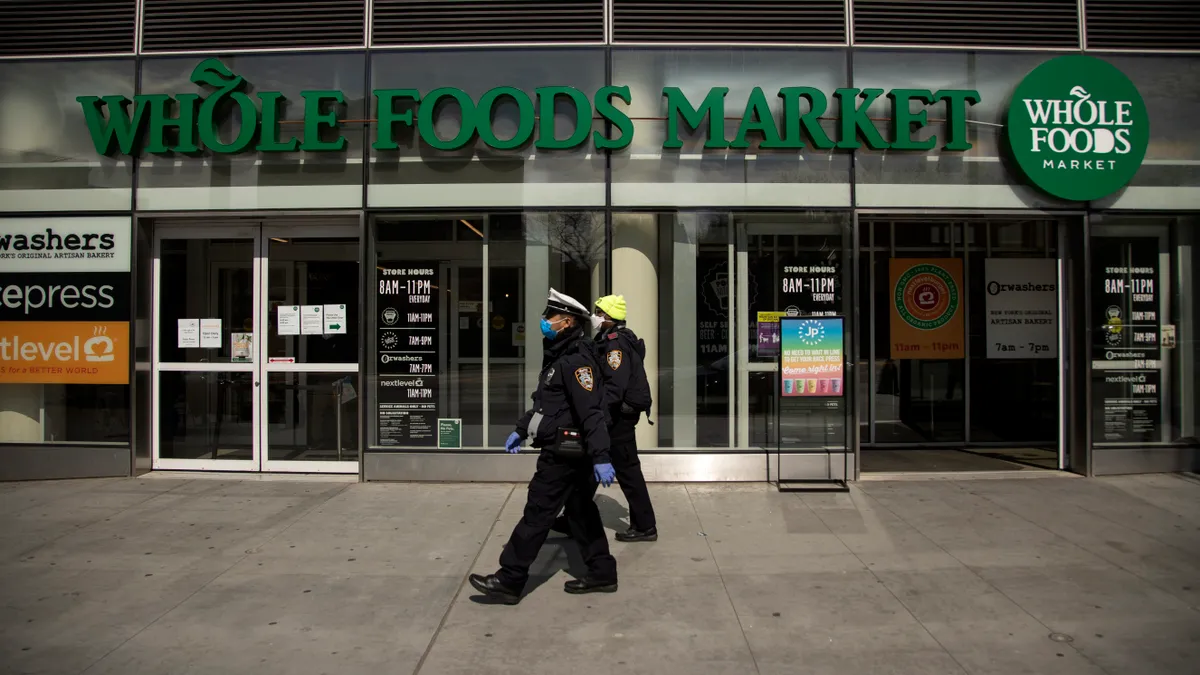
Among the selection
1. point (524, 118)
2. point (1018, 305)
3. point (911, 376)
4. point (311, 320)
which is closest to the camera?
point (524, 118)

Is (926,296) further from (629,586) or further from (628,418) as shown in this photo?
(629,586)

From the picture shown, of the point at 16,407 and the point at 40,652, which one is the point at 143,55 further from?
the point at 40,652

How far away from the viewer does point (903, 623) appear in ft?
15.8

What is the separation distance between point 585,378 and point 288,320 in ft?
16.8

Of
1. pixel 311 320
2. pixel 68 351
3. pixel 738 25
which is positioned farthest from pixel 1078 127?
pixel 68 351

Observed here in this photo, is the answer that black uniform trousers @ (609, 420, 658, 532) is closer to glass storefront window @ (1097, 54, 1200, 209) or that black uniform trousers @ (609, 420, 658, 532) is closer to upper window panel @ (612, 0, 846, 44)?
upper window panel @ (612, 0, 846, 44)

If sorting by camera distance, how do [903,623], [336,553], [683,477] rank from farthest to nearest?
[683,477], [336,553], [903,623]

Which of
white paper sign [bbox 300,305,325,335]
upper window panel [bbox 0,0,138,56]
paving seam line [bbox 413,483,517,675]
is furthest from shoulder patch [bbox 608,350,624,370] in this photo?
upper window panel [bbox 0,0,138,56]

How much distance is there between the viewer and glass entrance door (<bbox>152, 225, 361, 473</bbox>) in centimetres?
902

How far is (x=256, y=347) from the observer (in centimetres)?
905

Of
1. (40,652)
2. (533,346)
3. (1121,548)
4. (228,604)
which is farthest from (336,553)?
(1121,548)

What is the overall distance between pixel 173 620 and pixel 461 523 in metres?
2.53

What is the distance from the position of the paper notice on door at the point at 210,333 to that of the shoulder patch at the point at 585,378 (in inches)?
224

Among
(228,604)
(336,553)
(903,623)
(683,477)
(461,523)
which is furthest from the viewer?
(683,477)
